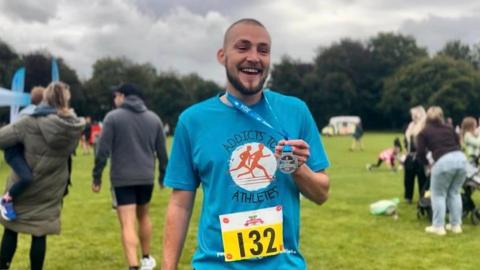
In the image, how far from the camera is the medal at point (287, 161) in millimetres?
2117

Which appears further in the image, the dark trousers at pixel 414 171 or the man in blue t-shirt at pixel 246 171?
the dark trousers at pixel 414 171

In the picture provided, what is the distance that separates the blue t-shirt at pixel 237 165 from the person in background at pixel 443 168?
638cm

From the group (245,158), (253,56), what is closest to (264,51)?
(253,56)

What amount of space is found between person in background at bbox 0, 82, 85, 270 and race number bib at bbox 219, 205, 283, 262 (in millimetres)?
3154

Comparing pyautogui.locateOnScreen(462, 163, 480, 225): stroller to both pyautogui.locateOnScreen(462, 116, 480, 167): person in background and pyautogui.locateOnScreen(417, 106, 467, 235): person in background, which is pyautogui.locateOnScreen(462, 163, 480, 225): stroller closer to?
pyautogui.locateOnScreen(462, 116, 480, 167): person in background

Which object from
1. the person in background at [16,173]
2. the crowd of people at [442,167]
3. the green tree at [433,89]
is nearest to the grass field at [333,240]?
the crowd of people at [442,167]

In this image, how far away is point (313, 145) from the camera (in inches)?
97.9

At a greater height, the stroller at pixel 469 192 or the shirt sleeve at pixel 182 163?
the shirt sleeve at pixel 182 163

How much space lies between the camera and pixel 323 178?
2408 millimetres

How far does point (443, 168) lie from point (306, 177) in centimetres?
657

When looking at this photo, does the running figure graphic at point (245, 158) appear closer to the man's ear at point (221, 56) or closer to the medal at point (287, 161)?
the medal at point (287, 161)

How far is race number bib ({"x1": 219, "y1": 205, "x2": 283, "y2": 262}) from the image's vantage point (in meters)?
2.35

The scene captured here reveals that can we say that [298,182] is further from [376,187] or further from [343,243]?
[376,187]

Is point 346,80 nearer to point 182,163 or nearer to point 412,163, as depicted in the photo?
point 412,163
